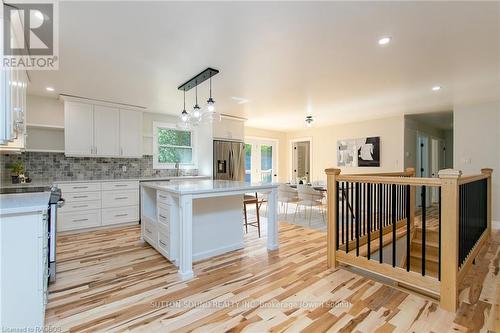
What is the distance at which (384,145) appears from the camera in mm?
5867

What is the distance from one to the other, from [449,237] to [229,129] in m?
4.70

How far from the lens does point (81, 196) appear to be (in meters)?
4.11

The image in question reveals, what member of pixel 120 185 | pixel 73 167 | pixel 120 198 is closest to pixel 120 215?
pixel 120 198

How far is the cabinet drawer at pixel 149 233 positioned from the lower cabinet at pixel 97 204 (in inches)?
48.6

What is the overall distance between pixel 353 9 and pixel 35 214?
2.57 m

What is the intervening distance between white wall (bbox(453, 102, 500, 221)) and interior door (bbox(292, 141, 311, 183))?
3.62 m

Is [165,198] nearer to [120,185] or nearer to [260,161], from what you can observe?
[120,185]

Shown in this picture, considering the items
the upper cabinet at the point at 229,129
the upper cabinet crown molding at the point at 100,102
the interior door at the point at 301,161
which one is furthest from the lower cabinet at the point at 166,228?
the interior door at the point at 301,161

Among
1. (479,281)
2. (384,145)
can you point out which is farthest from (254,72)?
(384,145)

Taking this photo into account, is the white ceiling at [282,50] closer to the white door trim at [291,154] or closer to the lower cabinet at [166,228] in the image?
the lower cabinet at [166,228]

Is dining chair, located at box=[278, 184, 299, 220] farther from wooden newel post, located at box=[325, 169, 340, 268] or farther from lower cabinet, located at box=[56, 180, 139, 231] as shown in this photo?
lower cabinet, located at box=[56, 180, 139, 231]

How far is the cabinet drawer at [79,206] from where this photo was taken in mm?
3975

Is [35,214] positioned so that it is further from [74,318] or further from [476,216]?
[476,216]

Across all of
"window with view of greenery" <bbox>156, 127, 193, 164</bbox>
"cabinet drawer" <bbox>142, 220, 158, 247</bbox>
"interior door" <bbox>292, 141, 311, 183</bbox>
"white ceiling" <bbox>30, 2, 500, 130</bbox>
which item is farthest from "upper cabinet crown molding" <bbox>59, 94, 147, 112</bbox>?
"interior door" <bbox>292, 141, 311, 183</bbox>
